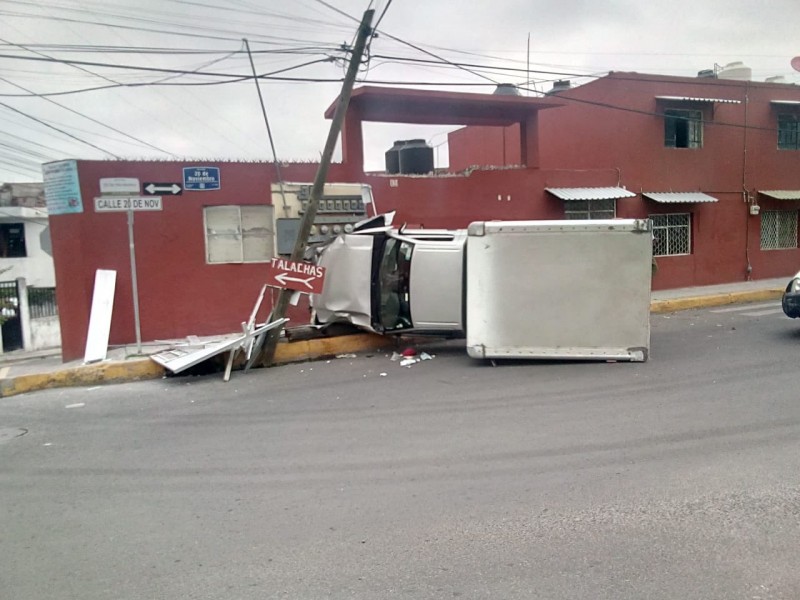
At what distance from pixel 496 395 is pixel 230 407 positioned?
9.93 feet

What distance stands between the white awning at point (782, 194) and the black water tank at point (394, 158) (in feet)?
35.4

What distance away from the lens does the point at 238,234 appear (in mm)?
12391

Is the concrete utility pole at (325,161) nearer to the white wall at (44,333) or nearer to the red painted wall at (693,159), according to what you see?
the red painted wall at (693,159)

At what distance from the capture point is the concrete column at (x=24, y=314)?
19953 mm

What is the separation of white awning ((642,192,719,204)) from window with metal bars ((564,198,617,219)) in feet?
3.43

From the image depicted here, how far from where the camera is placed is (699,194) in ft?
57.2

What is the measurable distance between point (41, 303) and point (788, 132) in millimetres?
23713

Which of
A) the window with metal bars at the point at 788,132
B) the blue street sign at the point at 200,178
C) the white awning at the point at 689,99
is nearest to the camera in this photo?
the blue street sign at the point at 200,178

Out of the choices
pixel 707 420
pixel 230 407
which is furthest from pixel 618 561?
pixel 230 407

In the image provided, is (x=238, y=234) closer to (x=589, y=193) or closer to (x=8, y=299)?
(x=589, y=193)

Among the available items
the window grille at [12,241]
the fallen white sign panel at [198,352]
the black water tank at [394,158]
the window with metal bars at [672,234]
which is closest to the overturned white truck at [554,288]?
the fallen white sign panel at [198,352]

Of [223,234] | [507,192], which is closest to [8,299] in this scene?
[223,234]

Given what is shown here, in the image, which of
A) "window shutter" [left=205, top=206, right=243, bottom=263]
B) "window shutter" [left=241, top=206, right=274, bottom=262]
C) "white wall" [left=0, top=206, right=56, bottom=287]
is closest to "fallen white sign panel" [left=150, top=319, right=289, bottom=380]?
"window shutter" [left=205, top=206, right=243, bottom=263]

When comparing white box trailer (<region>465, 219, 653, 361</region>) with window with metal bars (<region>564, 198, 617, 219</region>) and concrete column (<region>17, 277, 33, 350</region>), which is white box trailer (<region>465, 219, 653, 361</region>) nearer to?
window with metal bars (<region>564, 198, 617, 219</region>)
